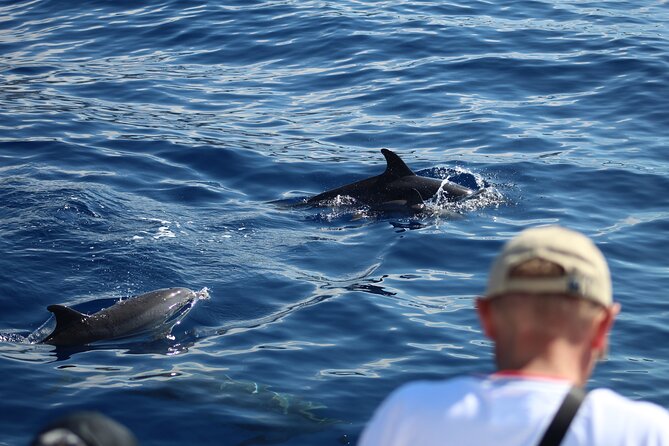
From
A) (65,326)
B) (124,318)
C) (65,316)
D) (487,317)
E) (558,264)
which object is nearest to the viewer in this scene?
(558,264)

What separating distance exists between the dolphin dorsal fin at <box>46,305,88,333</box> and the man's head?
20.5 ft

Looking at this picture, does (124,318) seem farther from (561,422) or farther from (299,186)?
(561,422)

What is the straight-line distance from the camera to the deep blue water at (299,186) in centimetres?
799

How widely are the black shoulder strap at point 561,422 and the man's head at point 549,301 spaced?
12cm

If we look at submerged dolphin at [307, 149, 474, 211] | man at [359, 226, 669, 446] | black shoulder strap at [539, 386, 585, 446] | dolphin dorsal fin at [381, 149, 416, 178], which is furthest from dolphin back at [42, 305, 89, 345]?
black shoulder strap at [539, 386, 585, 446]

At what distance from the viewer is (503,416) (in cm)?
248

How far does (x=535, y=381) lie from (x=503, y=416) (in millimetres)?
121

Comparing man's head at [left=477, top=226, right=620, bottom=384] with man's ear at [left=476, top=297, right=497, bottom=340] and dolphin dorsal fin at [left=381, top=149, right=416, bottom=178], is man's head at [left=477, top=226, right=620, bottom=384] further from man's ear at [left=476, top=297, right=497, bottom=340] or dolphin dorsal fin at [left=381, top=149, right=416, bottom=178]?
dolphin dorsal fin at [left=381, top=149, right=416, bottom=178]

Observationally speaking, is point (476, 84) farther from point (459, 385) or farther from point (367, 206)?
point (459, 385)

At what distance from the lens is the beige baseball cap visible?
2.54 metres

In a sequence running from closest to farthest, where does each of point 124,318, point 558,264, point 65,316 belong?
point 558,264 < point 65,316 < point 124,318

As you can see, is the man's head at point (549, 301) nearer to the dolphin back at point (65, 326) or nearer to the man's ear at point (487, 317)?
the man's ear at point (487, 317)

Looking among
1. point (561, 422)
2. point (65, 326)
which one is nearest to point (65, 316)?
point (65, 326)

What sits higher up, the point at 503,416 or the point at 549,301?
the point at 549,301
